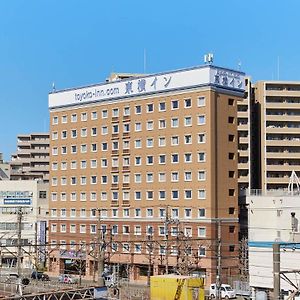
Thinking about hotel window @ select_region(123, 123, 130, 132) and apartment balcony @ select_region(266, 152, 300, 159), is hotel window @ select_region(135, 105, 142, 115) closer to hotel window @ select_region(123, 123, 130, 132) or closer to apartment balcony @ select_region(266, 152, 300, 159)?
hotel window @ select_region(123, 123, 130, 132)

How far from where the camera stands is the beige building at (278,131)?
6444cm

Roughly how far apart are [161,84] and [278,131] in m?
17.6

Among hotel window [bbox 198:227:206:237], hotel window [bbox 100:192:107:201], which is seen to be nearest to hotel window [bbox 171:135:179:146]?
hotel window [bbox 198:227:206:237]

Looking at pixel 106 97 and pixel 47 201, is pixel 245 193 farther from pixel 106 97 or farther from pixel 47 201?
pixel 47 201

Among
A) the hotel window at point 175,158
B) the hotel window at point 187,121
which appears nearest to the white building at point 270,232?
the hotel window at point 175,158

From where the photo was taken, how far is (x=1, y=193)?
66.1 m

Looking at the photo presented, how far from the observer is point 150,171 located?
53062 mm

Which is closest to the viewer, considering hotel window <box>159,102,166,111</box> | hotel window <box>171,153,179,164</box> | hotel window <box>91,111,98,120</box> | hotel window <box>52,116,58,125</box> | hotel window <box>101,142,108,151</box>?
hotel window <box>171,153,179,164</box>

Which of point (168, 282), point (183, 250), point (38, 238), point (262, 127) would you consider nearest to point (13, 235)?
point (38, 238)

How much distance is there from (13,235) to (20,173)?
2799cm

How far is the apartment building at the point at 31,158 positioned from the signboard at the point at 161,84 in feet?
109

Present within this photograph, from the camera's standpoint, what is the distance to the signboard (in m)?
50.3

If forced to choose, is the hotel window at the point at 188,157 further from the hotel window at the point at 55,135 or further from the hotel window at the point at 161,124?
the hotel window at the point at 55,135

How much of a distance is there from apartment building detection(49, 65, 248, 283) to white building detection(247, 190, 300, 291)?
2709 millimetres
